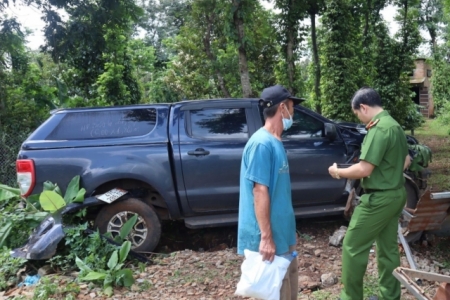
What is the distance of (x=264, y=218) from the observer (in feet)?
9.27

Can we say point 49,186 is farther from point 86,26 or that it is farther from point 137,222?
point 86,26

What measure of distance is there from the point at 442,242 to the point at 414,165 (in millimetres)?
1033

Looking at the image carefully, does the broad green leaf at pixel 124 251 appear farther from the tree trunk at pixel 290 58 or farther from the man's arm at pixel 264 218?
the tree trunk at pixel 290 58

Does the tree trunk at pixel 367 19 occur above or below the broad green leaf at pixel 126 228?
above

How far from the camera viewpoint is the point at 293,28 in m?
12.8

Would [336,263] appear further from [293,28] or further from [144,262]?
[293,28]

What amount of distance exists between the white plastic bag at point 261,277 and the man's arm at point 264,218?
0.16ft

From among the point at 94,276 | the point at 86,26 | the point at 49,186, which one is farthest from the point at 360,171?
the point at 86,26

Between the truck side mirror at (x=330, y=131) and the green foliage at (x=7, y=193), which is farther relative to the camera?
the green foliage at (x=7, y=193)

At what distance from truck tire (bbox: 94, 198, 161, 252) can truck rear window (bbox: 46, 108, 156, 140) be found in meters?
0.87

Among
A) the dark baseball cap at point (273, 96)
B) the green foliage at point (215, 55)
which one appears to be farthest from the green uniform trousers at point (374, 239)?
the green foliage at point (215, 55)

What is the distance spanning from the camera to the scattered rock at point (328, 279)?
438 centimetres

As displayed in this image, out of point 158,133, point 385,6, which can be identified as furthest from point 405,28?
point 158,133

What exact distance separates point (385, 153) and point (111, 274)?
279cm
